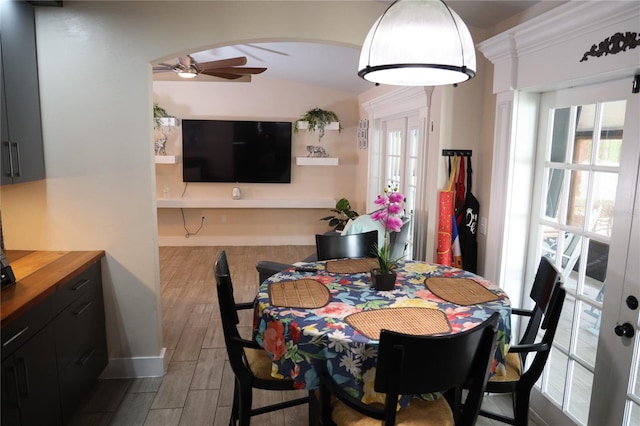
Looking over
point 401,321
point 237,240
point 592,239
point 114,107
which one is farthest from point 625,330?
point 237,240

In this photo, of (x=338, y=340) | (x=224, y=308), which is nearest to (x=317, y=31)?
(x=224, y=308)

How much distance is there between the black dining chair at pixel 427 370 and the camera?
1.38 metres

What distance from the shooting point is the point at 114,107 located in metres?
2.64

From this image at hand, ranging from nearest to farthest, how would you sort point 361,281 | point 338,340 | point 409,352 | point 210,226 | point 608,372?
point 409,352, point 338,340, point 608,372, point 361,281, point 210,226

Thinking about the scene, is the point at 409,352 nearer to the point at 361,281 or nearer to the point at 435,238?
the point at 361,281

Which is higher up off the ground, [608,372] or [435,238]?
[435,238]

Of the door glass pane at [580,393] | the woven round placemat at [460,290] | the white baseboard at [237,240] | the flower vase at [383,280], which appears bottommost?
the white baseboard at [237,240]

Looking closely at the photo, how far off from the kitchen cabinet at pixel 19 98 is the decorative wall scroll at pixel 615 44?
2.81 metres

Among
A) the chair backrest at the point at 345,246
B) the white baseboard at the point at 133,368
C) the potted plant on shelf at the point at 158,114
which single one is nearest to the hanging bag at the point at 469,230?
the chair backrest at the point at 345,246

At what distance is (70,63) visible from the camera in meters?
2.56

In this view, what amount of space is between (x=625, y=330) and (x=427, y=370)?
1025 millimetres

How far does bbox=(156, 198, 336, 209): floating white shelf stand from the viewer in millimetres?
6273

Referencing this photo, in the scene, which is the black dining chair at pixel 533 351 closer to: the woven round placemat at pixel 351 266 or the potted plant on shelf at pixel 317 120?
the woven round placemat at pixel 351 266

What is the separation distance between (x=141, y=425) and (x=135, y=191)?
4.48 feet
